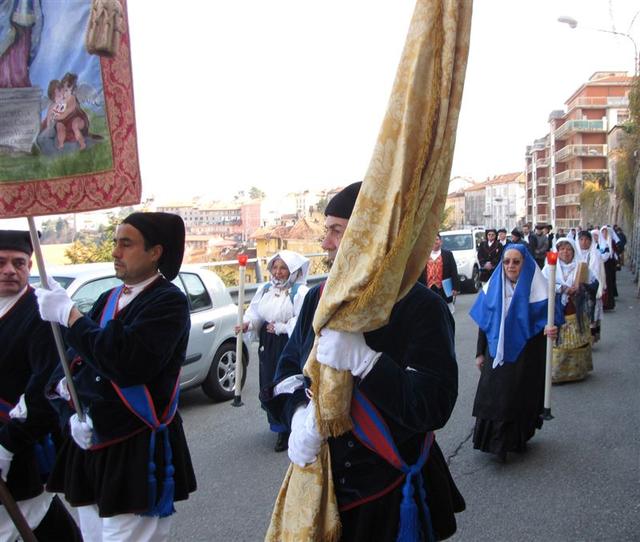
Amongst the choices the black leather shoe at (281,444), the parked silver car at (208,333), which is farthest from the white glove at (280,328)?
the parked silver car at (208,333)

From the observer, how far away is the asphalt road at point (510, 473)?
4.58 metres

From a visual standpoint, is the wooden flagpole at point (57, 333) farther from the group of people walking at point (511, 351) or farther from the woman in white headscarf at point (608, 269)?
the woman in white headscarf at point (608, 269)

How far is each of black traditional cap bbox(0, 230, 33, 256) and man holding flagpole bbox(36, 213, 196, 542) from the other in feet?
1.95

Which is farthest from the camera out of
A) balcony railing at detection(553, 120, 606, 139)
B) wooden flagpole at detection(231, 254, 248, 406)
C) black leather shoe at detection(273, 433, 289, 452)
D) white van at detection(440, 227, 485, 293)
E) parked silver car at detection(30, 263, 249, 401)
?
balcony railing at detection(553, 120, 606, 139)

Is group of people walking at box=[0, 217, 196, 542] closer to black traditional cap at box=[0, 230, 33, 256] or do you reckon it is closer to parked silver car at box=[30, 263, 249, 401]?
black traditional cap at box=[0, 230, 33, 256]

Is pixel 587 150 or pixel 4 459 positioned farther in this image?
pixel 587 150

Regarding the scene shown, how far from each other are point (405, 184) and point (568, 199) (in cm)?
9982

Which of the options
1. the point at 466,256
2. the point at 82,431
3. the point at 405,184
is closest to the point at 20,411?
Answer: the point at 82,431

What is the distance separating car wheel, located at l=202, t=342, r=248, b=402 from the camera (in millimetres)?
8023

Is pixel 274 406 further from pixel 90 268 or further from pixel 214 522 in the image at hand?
pixel 90 268

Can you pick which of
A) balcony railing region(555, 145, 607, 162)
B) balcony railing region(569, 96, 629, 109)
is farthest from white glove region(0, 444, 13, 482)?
balcony railing region(569, 96, 629, 109)

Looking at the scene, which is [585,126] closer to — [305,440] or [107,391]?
[107,391]

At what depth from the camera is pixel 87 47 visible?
8.50ft

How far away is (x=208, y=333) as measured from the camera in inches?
313
